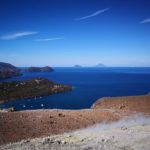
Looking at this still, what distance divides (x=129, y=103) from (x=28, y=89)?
104m

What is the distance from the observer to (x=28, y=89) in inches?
4953

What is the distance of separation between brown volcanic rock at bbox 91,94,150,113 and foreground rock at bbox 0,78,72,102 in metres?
84.3

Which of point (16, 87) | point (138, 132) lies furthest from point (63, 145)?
point (16, 87)

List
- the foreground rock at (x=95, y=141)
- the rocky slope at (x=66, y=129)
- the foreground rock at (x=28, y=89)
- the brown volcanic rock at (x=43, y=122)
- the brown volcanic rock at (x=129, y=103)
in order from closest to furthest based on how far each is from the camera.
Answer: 1. the foreground rock at (x=95, y=141)
2. the rocky slope at (x=66, y=129)
3. the brown volcanic rock at (x=43, y=122)
4. the brown volcanic rock at (x=129, y=103)
5. the foreground rock at (x=28, y=89)

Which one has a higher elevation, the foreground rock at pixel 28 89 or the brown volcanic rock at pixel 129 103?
the brown volcanic rock at pixel 129 103

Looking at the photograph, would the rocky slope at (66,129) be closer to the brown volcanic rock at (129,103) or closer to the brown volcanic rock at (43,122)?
the brown volcanic rock at (43,122)

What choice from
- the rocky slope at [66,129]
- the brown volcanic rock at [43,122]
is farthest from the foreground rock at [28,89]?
the rocky slope at [66,129]

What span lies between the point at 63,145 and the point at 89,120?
5.51 metres

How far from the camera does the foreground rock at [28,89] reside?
113 metres

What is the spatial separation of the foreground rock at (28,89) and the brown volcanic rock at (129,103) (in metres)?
84.3

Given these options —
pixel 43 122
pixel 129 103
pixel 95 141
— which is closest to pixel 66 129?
pixel 43 122

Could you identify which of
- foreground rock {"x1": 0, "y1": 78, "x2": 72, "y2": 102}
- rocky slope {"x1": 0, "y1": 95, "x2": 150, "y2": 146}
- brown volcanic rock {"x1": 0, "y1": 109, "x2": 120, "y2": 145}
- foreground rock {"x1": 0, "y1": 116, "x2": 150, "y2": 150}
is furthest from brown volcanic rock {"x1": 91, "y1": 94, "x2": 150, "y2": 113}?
foreground rock {"x1": 0, "y1": 78, "x2": 72, "y2": 102}

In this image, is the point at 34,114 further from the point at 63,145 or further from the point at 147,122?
the point at 147,122

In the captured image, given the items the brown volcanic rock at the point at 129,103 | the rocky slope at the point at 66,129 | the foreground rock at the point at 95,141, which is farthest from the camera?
the brown volcanic rock at the point at 129,103
